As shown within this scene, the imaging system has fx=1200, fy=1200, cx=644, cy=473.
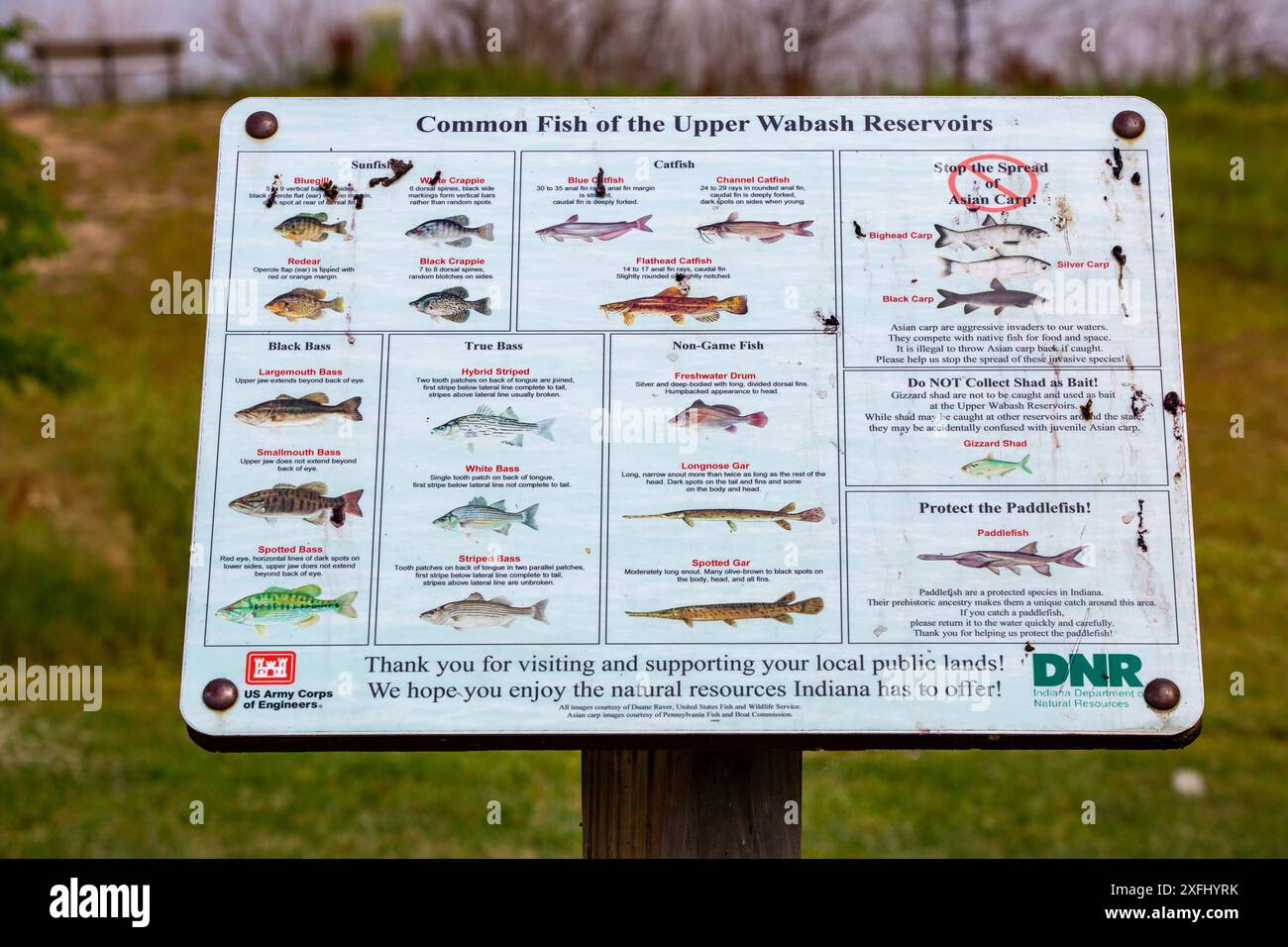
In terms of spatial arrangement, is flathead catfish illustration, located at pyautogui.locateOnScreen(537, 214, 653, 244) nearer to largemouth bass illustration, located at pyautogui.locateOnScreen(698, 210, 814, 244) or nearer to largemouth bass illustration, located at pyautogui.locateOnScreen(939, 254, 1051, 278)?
largemouth bass illustration, located at pyautogui.locateOnScreen(698, 210, 814, 244)

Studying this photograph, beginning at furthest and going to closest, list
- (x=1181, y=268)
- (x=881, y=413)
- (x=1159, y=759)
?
(x=1181, y=268) → (x=1159, y=759) → (x=881, y=413)

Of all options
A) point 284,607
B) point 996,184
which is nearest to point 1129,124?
point 996,184

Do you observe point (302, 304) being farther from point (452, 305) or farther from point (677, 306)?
point (677, 306)

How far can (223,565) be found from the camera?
282 centimetres

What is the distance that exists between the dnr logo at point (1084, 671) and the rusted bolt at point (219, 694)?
71.6 inches

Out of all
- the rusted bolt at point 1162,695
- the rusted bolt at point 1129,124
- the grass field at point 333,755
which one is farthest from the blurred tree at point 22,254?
the rusted bolt at point 1162,695

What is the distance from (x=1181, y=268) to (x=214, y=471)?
16.9m

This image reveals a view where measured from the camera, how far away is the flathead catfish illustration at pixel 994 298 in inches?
115

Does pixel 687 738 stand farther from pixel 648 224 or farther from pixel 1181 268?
pixel 1181 268

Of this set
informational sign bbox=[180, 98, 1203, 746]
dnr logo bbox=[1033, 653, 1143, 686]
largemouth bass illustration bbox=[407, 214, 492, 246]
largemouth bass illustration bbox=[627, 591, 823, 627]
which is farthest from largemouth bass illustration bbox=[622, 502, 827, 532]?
largemouth bass illustration bbox=[407, 214, 492, 246]

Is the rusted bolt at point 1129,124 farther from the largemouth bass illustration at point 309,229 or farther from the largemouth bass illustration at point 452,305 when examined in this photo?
the largemouth bass illustration at point 309,229

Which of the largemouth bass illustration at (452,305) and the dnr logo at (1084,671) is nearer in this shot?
the dnr logo at (1084,671)

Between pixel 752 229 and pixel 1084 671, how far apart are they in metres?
1.32

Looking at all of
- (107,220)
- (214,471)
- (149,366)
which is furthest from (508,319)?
(107,220)
